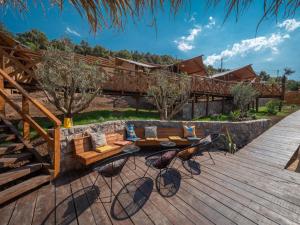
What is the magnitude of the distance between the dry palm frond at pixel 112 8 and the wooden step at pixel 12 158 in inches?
117

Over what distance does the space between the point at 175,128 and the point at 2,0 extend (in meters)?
4.93

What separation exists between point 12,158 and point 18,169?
0.87ft

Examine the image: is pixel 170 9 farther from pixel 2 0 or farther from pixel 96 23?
pixel 2 0

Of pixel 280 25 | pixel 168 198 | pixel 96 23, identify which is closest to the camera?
pixel 280 25

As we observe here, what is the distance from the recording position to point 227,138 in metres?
5.38

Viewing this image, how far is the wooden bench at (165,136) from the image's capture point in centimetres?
492

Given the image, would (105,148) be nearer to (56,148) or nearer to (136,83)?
(56,148)

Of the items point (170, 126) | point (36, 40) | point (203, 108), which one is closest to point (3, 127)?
point (170, 126)

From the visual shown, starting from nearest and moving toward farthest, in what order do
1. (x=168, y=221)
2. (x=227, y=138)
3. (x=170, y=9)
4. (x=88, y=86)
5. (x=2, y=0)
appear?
A: 1. (x=170, y=9)
2. (x=2, y=0)
3. (x=168, y=221)
4. (x=227, y=138)
5. (x=88, y=86)

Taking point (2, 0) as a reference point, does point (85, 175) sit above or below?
below

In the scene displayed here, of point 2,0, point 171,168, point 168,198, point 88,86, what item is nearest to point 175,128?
point 171,168

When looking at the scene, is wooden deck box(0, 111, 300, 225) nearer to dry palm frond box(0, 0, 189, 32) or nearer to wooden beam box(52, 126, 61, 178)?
wooden beam box(52, 126, 61, 178)

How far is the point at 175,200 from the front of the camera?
8.59 ft

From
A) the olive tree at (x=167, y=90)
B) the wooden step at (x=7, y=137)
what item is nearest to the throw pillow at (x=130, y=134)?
the wooden step at (x=7, y=137)
